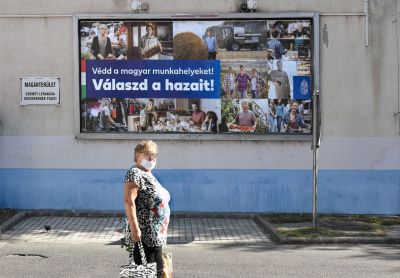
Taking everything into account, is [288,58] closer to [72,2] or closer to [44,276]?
[72,2]

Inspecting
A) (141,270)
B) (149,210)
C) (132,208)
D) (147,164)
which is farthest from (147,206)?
(141,270)

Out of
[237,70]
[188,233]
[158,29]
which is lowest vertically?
[188,233]

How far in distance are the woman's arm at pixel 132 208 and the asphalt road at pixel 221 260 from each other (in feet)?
7.45

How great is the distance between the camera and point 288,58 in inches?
550

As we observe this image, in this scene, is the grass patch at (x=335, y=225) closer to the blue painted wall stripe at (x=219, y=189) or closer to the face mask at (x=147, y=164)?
→ the blue painted wall stripe at (x=219, y=189)

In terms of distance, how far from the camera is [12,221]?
12.4m

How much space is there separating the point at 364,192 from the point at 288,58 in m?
3.43

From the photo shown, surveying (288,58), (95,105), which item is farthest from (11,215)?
(288,58)

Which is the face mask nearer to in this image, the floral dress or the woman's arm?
the floral dress

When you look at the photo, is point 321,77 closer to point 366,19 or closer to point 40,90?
point 366,19

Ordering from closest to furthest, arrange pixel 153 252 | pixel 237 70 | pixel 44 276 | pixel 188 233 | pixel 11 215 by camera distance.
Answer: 1. pixel 153 252
2. pixel 44 276
3. pixel 188 233
4. pixel 11 215
5. pixel 237 70

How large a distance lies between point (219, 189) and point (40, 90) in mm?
4528

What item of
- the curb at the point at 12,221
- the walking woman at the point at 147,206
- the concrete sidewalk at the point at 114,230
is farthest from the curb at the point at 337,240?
the curb at the point at 12,221

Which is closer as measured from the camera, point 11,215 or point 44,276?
point 44,276
